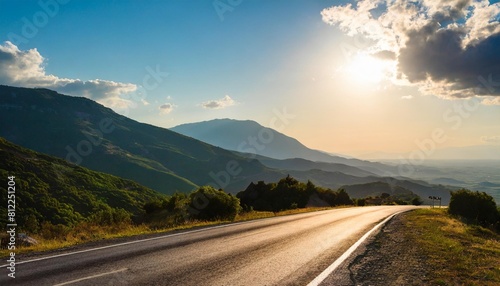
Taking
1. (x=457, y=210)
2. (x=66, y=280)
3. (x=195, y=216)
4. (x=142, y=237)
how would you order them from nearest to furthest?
(x=66, y=280) → (x=142, y=237) → (x=195, y=216) → (x=457, y=210)

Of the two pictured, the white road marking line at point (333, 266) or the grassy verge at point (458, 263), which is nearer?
the white road marking line at point (333, 266)

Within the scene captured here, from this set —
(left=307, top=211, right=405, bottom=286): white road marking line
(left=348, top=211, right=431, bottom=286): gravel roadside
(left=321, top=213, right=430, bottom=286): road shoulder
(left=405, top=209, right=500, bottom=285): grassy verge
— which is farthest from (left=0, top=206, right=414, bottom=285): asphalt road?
(left=405, top=209, right=500, bottom=285): grassy verge

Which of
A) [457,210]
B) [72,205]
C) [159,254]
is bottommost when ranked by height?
[72,205]

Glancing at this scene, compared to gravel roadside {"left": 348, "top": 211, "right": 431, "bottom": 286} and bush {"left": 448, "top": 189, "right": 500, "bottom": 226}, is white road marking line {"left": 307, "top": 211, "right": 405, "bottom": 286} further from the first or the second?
bush {"left": 448, "top": 189, "right": 500, "bottom": 226}

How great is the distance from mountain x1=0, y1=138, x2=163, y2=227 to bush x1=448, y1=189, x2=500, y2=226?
2032 inches

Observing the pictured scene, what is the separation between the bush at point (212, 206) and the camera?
23.1 metres

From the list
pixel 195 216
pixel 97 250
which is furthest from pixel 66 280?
pixel 195 216

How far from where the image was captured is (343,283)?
698 cm

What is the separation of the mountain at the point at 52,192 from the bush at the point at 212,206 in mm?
27797

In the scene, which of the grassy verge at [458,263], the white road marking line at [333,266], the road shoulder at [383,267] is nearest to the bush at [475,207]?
the grassy verge at [458,263]

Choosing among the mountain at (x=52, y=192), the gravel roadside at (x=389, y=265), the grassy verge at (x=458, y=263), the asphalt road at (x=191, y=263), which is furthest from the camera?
the mountain at (x=52, y=192)

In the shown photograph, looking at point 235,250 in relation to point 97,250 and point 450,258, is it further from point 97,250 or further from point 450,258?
point 450,258

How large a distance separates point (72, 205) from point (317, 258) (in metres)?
78.2

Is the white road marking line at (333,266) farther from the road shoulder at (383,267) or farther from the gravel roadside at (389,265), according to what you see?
the gravel roadside at (389,265)
